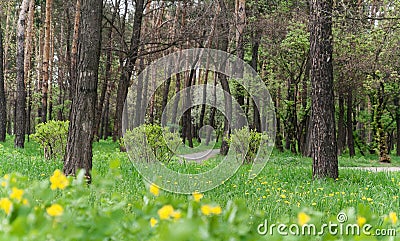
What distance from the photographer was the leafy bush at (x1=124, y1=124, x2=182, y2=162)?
9123 mm

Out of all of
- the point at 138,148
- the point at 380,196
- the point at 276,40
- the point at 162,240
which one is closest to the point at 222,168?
the point at 138,148

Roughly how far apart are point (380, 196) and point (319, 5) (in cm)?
395

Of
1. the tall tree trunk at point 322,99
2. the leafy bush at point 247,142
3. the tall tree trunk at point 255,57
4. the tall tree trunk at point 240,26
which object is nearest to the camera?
the tall tree trunk at point 322,99

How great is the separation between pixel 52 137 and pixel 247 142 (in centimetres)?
474

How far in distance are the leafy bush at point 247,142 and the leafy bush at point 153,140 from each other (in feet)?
6.70

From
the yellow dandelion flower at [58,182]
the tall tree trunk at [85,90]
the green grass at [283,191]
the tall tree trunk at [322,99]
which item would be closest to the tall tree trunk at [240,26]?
the tall tree trunk at [322,99]

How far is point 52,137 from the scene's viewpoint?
9.91 m

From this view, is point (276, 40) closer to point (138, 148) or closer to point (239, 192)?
point (138, 148)

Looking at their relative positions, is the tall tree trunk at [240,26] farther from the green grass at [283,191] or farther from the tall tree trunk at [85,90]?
the tall tree trunk at [85,90]

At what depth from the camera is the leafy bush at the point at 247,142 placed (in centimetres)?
1085

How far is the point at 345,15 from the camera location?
7.30 meters

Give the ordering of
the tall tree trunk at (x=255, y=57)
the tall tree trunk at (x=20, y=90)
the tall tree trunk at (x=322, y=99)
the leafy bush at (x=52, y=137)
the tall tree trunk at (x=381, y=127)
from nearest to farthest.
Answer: the tall tree trunk at (x=322, y=99) < the leafy bush at (x=52, y=137) < the tall tree trunk at (x=20, y=90) < the tall tree trunk at (x=255, y=57) < the tall tree trunk at (x=381, y=127)

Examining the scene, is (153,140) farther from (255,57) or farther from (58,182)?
(255,57)

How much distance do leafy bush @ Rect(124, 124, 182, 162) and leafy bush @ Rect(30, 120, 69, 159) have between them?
63.5 inches
